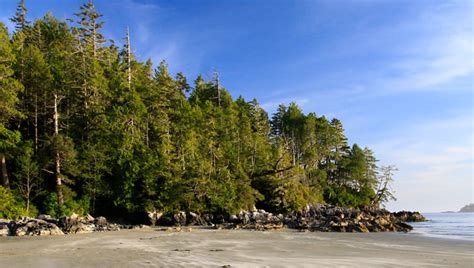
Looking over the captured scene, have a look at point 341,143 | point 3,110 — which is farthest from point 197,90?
point 3,110

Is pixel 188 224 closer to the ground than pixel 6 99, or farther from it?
closer to the ground

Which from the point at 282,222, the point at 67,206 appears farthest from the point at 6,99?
the point at 282,222

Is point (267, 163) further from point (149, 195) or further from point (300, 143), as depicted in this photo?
point (300, 143)

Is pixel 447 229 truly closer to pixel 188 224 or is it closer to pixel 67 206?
pixel 188 224

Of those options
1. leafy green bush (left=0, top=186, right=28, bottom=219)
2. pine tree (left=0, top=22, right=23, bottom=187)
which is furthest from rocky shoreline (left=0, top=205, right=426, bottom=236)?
pine tree (left=0, top=22, right=23, bottom=187)

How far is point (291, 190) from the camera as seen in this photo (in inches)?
1903

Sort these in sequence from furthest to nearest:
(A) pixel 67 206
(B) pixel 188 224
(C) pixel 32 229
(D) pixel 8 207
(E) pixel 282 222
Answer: (B) pixel 188 224 → (E) pixel 282 222 → (A) pixel 67 206 → (D) pixel 8 207 → (C) pixel 32 229

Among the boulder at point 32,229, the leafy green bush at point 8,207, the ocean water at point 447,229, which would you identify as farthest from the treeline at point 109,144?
the ocean water at point 447,229

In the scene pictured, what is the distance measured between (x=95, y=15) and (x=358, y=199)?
56058mm

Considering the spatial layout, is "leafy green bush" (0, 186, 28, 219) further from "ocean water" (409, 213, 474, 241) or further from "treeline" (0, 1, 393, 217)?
"ocean water" (409, 213, 474, 241)

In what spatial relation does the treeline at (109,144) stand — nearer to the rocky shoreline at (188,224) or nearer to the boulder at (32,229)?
the rocky shoreline at (188,224)

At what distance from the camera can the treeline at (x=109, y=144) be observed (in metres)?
30.6

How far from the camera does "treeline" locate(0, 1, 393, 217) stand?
30641 millimetres

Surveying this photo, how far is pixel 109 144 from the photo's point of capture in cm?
3584
